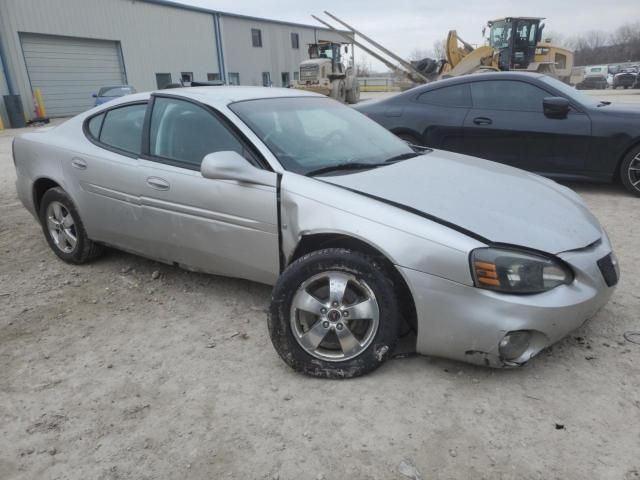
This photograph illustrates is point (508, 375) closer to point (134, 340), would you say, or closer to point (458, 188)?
point (458, 188)

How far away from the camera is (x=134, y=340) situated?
9.97 ft

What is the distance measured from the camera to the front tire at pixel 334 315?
2447mm

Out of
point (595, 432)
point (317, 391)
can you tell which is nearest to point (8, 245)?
point (317, 391)

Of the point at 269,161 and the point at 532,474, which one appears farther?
the point at 269,161

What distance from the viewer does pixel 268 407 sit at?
2373mm

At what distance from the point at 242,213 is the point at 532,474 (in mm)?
1904

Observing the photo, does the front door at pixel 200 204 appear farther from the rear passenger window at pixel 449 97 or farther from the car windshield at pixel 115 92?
the car windshield at pixel 115 92

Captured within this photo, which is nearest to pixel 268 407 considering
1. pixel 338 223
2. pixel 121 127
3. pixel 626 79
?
pixel 338 223

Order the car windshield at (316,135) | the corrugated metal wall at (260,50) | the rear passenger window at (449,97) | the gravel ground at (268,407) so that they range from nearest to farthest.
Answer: the gravel ground at (268,407), the car windshield at (316,135), the rear passenger window at (449,97), the corrugated metal wall at (260,50)

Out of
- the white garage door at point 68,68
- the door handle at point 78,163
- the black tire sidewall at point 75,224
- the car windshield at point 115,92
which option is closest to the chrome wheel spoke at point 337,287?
the door handle at point 78,163

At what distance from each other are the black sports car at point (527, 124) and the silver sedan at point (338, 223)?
2.60m

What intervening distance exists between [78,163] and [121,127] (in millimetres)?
442

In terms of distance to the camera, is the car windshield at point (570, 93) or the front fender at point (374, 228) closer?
the front fender at point (374, 228)

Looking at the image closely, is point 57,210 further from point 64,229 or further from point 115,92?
point 115,92
